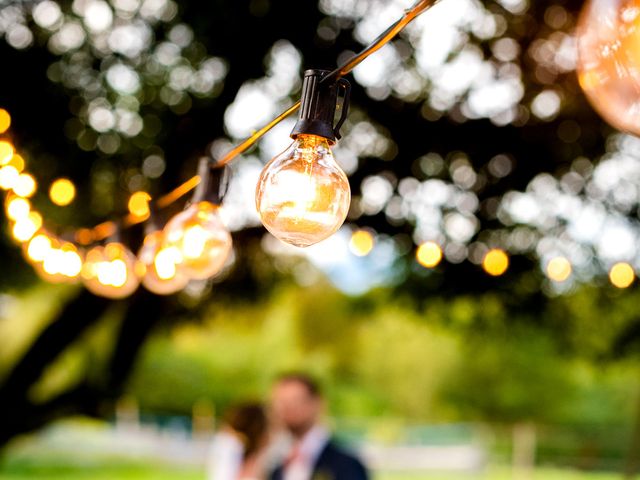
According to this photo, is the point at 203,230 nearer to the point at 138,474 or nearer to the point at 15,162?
the point at 15,162

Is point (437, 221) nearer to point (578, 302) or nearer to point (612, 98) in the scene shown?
point (578, 302)

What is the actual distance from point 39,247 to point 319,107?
8.16 ft

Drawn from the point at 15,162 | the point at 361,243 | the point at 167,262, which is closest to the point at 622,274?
the point at 361,243

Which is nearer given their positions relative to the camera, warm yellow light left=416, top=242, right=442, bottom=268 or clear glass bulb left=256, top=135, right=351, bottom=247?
clear glass bulb left=256, top=135, right=351, bottom=247

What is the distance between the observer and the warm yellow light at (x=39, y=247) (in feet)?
10.9

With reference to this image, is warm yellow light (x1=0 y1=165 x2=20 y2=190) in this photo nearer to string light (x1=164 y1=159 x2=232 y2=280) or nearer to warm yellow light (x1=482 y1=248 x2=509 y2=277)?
string light (x1=164 y1=159 x2=232 y2=280)

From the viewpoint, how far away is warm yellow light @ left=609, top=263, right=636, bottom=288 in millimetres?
5164

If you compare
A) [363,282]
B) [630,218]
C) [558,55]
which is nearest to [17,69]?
[558,55]

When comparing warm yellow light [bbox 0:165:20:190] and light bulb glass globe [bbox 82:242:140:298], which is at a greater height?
warm yellow light [bbox 0:165:20:190]

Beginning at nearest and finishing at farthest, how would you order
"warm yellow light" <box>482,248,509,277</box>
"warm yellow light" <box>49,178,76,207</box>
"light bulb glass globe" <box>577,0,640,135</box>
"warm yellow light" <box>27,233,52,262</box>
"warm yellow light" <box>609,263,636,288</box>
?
"light bulb glass globe" <box>577,0,640,135</box> → "warm yellow light" <box>27,233,52,262</box> → "warm yellow light" <box>49,178,76,207</box> → "warm yellow light" <box>482,248,509,277</box> → "warm yellow light" <box>609,263,636,288</box>

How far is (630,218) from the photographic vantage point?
222 inches

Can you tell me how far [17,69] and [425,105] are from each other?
8.12 ft

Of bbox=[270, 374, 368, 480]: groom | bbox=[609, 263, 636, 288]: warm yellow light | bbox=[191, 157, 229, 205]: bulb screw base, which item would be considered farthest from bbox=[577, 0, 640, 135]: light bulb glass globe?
bbox=[609, 263, 636, 288]: warm yellow light

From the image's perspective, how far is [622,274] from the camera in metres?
5.20
